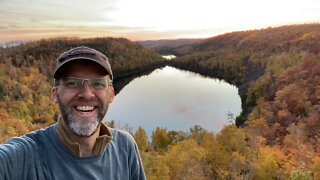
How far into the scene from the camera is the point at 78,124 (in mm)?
2619

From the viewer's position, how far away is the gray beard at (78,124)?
2619mm

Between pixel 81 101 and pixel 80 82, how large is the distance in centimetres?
13

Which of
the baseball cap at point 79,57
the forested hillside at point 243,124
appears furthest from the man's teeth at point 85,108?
the forested hillside at point 243,124

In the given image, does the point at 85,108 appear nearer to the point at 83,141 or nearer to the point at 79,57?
the point at 83,141

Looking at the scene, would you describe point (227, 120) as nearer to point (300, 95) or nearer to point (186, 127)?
point (186, 127)

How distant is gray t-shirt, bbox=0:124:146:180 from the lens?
2.29 meters

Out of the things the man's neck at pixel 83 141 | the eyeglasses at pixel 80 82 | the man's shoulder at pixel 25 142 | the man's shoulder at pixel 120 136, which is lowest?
the man's shoulder at pixel 120 136

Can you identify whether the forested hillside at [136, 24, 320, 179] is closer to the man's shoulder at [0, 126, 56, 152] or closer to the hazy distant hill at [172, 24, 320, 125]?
the hazy distant hill at [172, 24, 320, 125]

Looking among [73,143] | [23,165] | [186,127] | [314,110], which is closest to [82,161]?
[73,143]

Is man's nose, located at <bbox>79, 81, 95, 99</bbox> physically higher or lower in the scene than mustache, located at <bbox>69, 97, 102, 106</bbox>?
higher

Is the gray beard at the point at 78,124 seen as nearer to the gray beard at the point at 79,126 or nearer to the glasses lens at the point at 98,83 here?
the gray beard at the point at 79,126

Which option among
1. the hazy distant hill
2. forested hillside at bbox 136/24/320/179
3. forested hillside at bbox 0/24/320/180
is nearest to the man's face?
forested hillside at bbox 0/24/320/180

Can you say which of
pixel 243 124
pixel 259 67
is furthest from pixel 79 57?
pixel 259 67

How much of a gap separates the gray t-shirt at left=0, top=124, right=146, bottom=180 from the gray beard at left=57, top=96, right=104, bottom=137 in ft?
0.39
